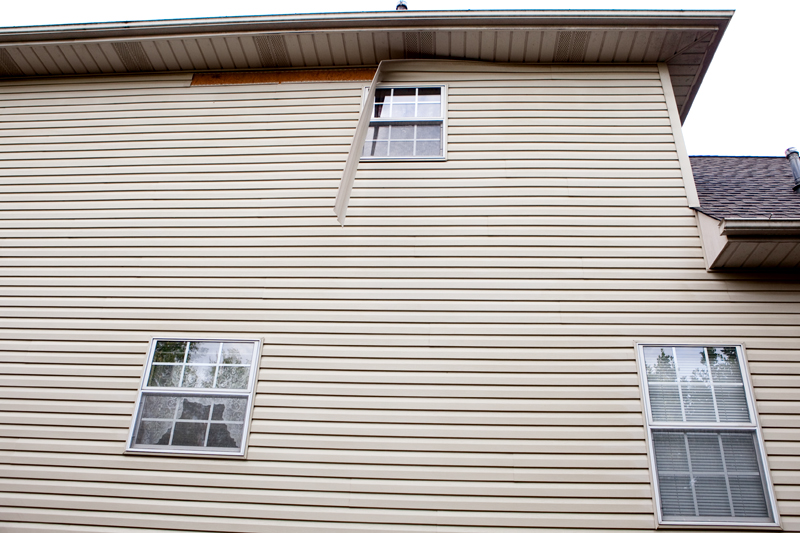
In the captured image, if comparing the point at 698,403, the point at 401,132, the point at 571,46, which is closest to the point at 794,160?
the point at 571,46

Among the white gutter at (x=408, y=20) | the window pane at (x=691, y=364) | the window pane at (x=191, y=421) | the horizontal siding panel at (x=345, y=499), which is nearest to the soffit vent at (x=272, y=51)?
the white gutter at (x=408, y=20)

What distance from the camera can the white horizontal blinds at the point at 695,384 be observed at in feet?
13.8

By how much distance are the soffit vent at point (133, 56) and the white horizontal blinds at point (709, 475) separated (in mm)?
6716

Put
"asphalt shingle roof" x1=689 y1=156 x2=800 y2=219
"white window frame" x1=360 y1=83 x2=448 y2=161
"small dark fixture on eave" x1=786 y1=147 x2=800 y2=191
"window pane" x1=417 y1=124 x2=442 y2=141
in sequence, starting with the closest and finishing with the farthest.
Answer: "asphalt shingle roof" x1=689 y1=156 x2=800 y2=219 → "white window frame" x1=360 y1=83 x2=448 y2=161 → "window pane" x1=417 y1=124 x2=442 y2=141 → "small dark fixture on eave" x1=786 y1=147 x2=800 y2=191

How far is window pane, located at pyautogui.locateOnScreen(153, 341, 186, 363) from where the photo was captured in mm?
4684

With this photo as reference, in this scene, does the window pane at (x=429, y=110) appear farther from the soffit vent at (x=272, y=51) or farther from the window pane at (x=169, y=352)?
the window pane at (x=169, y=352)

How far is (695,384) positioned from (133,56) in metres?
6.91

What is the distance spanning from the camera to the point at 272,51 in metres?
6.04

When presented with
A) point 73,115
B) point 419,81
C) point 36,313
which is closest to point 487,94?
point 419,81

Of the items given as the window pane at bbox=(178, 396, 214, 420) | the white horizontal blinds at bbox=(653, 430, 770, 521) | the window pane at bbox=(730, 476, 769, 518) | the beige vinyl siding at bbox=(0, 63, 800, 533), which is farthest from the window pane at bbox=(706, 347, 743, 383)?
the window pane at bbox=(178, 396, 214, 420)

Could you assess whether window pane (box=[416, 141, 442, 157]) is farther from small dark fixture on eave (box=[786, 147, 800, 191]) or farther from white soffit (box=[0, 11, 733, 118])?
small dark fixture on eave (box=[786, 147, 800, 191])

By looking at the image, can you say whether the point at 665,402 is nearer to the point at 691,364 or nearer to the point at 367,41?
the point at 691,364

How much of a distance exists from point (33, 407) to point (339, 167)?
3622 mm

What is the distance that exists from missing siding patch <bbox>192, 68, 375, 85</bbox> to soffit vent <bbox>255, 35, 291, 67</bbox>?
0.10m
